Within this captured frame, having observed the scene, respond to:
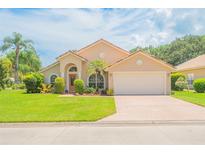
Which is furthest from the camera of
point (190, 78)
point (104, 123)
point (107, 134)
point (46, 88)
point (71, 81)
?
Result: point (190, 78)

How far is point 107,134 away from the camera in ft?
27.6

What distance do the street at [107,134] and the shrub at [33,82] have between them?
19060 millimetres

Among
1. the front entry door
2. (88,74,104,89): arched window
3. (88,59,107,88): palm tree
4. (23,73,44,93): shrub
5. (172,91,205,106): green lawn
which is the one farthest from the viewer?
the front entry door

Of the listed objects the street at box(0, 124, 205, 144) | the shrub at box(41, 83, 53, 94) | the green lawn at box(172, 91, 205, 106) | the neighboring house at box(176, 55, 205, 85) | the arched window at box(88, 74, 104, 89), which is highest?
the neighboring house at box(176, 55, 205, 85)

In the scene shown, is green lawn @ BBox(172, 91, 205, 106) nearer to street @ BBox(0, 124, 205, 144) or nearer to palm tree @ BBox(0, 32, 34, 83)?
street @ BBox(0, 124, 205, 144)

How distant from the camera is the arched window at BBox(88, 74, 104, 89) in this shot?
29141mm

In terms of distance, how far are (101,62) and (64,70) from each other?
4.28 meters

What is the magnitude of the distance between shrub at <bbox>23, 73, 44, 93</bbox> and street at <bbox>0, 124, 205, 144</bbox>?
19060mm

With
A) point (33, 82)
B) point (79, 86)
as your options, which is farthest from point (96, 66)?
point (33, 82)

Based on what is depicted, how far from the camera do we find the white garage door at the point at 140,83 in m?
25.9

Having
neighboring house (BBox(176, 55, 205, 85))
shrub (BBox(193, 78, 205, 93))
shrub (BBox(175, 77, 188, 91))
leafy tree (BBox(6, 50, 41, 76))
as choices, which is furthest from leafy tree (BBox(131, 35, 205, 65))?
shrub (BBox(193, 78, 205, 93))

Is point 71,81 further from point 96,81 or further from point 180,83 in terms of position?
point 180,83

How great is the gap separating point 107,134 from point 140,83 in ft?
58.9
